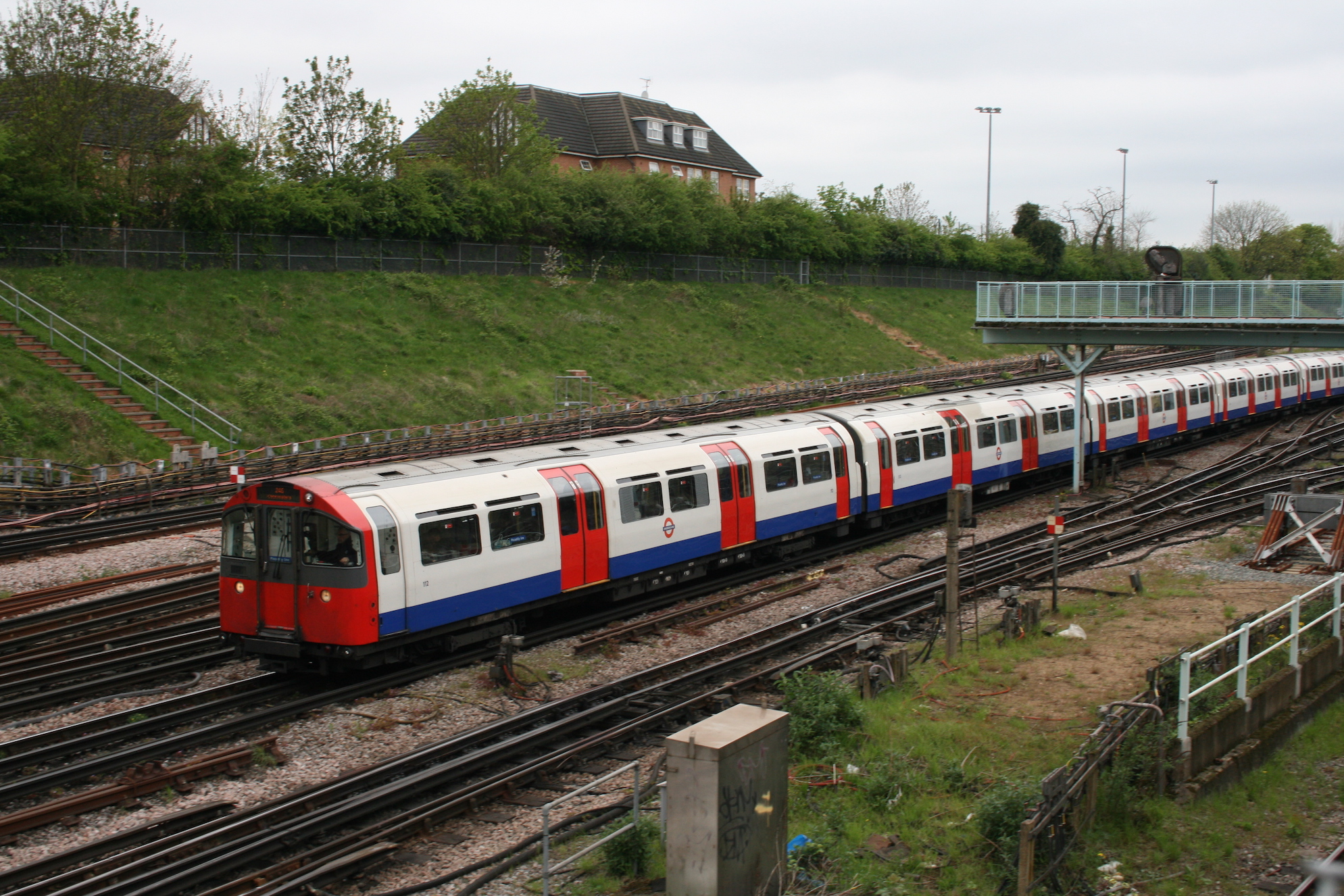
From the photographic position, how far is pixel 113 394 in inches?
1222

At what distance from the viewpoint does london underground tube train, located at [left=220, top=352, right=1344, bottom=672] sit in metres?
13.4

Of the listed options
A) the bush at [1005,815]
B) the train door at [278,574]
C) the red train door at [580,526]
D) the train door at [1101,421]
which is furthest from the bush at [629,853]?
the train door at [1101,421]

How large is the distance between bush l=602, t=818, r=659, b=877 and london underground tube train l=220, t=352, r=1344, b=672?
5.96 meters

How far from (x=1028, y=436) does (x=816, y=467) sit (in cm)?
966

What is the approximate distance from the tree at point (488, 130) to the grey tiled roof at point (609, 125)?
10.8 m

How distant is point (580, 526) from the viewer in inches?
643

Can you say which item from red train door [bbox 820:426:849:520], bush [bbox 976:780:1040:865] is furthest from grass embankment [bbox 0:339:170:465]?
bush [bbox 976:780:1040:865]

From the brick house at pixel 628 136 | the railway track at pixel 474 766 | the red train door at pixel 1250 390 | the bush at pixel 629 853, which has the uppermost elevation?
the brick house at pixel 628 136

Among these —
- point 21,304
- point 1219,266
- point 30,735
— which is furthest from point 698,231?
point 1219,266

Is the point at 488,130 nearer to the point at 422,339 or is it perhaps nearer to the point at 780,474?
the point at 422,339

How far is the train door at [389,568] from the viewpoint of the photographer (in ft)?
43.9

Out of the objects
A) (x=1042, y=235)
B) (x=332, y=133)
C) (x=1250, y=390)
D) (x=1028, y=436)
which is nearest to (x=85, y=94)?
(x=332, y=133)

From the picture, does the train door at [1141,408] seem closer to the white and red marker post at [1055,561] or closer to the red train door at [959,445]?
the red train door at [959,445]

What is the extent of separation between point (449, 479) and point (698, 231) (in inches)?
1828
